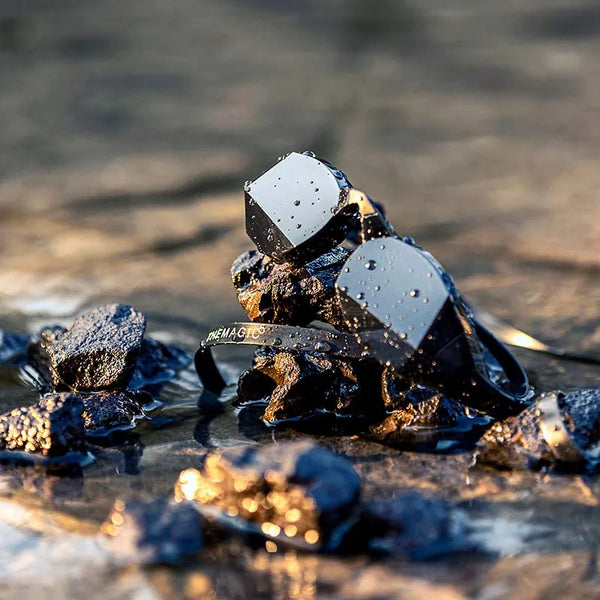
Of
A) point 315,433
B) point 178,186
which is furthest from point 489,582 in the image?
point 178,186

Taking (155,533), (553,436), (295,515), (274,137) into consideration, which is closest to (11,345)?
(155,533)

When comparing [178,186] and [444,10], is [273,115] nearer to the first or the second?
[178,186]

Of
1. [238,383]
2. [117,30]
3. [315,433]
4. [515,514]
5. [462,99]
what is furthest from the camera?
[117,30]

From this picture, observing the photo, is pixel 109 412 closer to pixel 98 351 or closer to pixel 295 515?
pixel 98 351

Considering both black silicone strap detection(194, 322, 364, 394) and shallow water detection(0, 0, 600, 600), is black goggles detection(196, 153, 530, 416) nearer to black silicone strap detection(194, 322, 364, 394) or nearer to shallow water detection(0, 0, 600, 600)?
black silicone strap detection(194, 322, 364, 394)

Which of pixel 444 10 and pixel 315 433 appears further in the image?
pixel 444 10

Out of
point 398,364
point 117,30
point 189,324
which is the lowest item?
point 189,324

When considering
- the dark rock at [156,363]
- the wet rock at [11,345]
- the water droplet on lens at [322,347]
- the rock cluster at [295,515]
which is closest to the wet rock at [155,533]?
the rock cluster at [295,515]

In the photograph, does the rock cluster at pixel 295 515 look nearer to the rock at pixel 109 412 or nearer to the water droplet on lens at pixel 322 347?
the water droplet on lens at pixel 322 347
